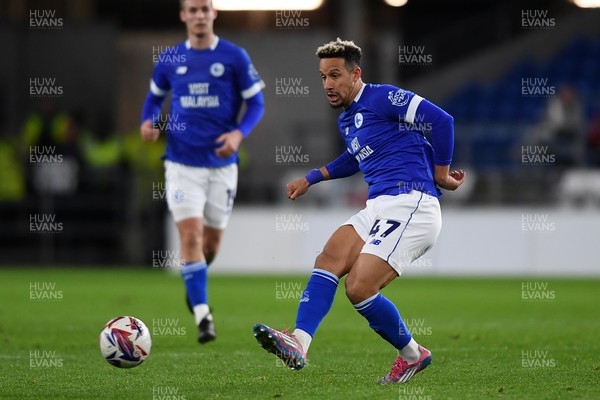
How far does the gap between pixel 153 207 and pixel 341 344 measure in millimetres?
11613

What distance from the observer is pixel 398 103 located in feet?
21.9

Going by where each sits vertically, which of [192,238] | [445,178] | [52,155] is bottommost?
[192,238]

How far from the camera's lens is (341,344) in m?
8.88

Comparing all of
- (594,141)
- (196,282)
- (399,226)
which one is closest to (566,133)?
(594,141)

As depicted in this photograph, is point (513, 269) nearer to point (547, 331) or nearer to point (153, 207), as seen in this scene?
point (153, 207)

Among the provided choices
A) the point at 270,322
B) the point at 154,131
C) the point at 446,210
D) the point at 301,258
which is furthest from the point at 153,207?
the point at 154,131

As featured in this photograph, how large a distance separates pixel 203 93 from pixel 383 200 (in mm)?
3003

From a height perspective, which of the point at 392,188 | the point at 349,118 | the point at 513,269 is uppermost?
the point at 349,118

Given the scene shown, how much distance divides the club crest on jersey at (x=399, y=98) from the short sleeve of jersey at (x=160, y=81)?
3129 millimetres

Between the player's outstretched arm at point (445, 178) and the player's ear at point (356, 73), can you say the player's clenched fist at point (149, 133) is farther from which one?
the player's outstretched arm at point (445, 178)

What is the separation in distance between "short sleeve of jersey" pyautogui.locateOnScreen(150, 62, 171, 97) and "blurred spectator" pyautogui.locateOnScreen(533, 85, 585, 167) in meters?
11.1

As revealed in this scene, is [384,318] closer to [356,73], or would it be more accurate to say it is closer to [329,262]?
[329,262]

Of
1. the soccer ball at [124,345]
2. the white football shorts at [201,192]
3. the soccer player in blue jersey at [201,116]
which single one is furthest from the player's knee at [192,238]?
the soccer ball at [124,345]

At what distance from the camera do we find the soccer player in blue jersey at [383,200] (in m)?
6.49
